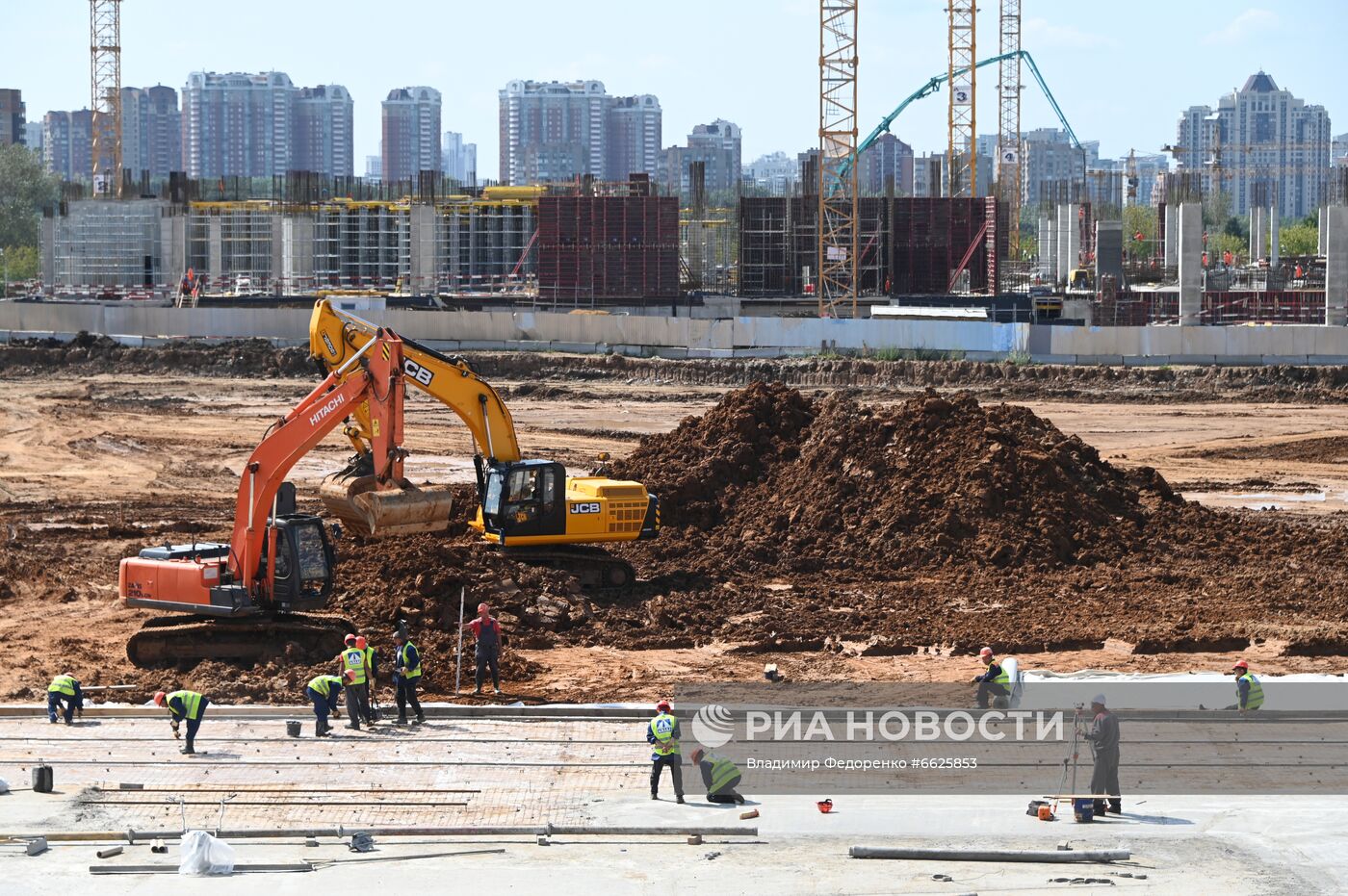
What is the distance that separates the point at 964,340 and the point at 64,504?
85.1ft

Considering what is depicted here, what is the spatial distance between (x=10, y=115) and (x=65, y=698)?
16694 cm

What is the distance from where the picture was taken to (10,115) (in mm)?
168625

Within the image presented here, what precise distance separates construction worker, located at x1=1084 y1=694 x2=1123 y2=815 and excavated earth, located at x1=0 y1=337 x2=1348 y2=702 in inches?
227

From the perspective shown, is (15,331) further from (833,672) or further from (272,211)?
(833,672)

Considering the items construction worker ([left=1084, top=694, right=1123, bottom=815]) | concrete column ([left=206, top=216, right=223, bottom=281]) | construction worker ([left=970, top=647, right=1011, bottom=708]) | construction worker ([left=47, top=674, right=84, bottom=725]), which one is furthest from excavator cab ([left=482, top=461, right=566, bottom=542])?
concrete column ([left=206, top=216, right=223, bottom=281])

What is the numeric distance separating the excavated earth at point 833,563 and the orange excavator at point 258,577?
33 cm

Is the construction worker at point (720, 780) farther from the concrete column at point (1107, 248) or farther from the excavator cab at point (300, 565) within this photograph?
the concrete column at point (1107, 248)

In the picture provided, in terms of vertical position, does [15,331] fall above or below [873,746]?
above

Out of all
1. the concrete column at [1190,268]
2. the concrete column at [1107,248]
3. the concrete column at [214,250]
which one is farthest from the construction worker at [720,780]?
the concrete column at [214,250]

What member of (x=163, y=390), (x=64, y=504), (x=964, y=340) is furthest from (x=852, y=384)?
(x=64, y=504)

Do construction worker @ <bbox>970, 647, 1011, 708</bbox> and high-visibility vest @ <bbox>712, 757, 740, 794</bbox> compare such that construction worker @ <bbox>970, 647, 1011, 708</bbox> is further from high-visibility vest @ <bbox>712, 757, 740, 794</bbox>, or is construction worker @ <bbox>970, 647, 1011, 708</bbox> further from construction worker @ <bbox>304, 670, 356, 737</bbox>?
construction worker @ <bbox>304, 670, 356, 737</bbox>

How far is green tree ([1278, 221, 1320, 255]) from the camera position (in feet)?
336

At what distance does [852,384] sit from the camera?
46562mm

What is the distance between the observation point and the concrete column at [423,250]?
202 feet
